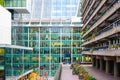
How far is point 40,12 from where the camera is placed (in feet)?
372

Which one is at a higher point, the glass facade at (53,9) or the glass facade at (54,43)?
the glass facade at (53,9)

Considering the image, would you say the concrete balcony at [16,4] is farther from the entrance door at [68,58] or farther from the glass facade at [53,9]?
the glass facade at [53,9]

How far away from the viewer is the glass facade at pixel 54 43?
4080 inches

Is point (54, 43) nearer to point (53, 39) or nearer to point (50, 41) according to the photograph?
point (53, 39)

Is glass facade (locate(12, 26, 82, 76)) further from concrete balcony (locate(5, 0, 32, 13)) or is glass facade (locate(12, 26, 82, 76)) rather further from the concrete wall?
the concrete wall

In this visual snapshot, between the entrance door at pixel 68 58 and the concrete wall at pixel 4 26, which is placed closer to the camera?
the concrete wall at pixel 4 26

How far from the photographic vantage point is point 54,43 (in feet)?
343

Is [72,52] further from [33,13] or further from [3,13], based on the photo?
[3,13]

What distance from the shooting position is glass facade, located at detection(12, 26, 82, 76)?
340 ft

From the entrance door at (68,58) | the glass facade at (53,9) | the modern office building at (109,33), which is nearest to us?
the modern office building at (109,33)

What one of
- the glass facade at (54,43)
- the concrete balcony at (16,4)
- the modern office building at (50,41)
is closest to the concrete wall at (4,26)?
the concrete balcony at (16,4)

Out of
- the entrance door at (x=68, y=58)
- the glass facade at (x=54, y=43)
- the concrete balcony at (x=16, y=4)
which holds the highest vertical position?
the concrete balcony at (x=16, y=4)

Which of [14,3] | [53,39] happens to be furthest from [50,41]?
[14,3]

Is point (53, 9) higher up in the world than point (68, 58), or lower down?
higher up
